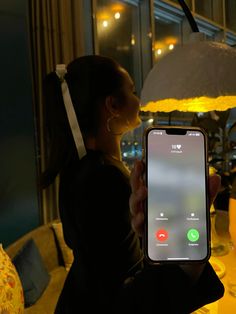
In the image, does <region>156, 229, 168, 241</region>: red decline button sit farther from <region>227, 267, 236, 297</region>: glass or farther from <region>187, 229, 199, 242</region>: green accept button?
<region>227, 267, 236, 297</region>: glass

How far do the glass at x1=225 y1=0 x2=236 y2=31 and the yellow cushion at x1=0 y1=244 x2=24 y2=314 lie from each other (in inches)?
170

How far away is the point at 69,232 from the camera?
0.62 meters

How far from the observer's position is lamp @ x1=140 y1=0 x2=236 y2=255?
84 cm

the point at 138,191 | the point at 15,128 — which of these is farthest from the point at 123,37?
the point at 138,191

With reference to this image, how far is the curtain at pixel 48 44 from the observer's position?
2018mm

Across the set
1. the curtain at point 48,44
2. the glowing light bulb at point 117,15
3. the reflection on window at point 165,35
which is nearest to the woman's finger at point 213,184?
the curtain at point 48,44

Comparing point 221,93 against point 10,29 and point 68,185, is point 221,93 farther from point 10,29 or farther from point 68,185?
point 10,29

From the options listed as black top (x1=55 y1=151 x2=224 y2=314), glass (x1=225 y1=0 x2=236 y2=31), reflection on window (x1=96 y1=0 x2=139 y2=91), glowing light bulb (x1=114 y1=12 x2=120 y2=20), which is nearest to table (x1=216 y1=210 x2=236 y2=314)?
black top (x1=55 y1=151 x2=224 y2=314)

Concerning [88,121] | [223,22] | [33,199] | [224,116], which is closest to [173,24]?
[223,22]

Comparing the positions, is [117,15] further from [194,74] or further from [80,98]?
[80,98]

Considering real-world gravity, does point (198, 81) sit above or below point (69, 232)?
above

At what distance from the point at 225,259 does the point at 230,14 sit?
14.1 ft

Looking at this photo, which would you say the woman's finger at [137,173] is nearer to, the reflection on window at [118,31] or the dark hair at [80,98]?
the dark hair at [80,98]

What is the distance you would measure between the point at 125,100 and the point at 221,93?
11.0 inches
